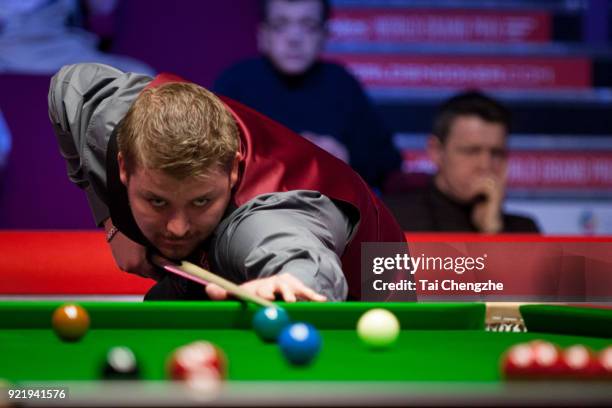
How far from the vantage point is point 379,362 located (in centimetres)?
168

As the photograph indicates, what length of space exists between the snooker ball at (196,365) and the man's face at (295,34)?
361 centimetres

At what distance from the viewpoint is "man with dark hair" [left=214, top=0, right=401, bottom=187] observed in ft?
16.1

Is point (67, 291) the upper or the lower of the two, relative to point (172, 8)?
lower

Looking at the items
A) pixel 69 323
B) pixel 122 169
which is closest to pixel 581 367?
pixel 69 323

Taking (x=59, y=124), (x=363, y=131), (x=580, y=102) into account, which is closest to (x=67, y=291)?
(x=59, y=124)

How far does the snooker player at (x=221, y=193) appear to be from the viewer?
227cm

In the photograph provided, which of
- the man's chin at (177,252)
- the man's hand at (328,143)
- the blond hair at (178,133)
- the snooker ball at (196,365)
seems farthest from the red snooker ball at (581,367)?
the man's hand at (328,143)

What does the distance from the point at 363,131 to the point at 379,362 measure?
11.0 ft

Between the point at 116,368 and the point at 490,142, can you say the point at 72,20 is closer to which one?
the point at 490,142

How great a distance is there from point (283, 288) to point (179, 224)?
418mm

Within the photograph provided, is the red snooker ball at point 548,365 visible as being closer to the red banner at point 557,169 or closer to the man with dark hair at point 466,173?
the man with dark hair at point 466,173

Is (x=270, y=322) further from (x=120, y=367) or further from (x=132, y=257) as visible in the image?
(x=132, y=257)

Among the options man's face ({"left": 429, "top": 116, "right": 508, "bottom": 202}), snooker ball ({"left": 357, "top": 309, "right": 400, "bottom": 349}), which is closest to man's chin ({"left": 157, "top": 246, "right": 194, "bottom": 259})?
snooker ball ({"left": 357, "top": 309, "right": 400, "bottom": 349})

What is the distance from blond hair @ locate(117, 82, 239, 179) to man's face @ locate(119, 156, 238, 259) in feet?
0.09
